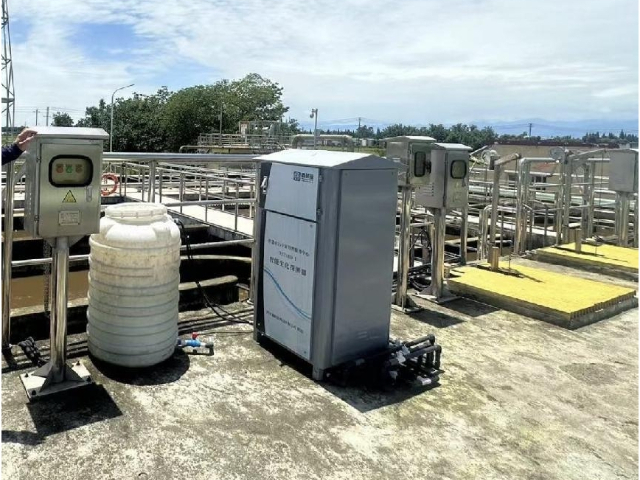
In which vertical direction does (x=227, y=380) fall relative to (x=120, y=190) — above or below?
below

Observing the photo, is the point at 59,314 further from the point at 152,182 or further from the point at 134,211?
the point at 152,182

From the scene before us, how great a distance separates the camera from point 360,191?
11.8ft

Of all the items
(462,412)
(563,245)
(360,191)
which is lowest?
(462,412)

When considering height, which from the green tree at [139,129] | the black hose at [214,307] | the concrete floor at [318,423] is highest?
the green tree at [139,129]

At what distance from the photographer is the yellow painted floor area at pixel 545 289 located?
16.8ft

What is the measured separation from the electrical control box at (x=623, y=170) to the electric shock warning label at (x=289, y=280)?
21.2 feet

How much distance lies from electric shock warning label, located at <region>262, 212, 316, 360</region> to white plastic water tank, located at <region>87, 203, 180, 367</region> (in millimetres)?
674

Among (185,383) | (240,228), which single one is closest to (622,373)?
(185,383)

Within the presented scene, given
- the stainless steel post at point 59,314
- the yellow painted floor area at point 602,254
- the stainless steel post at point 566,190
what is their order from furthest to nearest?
the stainless steel post at point 566,190, the yellow painted floor area at point 602,254, the stainless steel post at point 59,314

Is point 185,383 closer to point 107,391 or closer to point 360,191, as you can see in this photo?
point 107,391

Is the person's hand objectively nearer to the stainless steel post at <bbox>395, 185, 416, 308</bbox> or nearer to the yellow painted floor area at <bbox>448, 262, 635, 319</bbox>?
the stainless steel post at <bbox>395, 185, 416, 308</bbox>

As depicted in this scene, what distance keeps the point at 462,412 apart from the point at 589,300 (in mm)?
2627

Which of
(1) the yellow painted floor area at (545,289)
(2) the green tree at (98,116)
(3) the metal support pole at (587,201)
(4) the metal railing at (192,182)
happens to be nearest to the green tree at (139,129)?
(2) the green tree at (98,116)

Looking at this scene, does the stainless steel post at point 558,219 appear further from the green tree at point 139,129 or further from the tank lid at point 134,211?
the green tree at point 139,129
